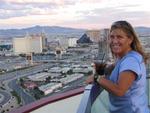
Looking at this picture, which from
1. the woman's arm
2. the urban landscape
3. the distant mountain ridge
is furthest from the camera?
the distant mountain ridge

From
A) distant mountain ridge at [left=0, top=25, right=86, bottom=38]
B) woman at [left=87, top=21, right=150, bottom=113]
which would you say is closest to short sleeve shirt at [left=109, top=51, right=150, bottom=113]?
woman at [left=87, top=21, right=150, bottom=113]

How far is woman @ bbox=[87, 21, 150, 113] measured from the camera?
1341mm

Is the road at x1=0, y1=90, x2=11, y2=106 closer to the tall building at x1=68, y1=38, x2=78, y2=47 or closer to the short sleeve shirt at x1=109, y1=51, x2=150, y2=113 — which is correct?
the tall building at x1=68, y1=38, x2=78, y2=47

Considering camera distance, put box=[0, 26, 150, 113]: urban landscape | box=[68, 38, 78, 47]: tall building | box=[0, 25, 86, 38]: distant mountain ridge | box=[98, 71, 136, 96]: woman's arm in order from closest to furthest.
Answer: box=[98, 71, 136, 96]: woman's arm < box=[0, 26, 150, 113]: urban landscape < box=[68, 38, 78, 47]: tall building < box=[0, 25, 86, 38]: distant mountain ridge

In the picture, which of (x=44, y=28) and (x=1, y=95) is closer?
(x=1, y=95)

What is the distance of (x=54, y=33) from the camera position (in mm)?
33375

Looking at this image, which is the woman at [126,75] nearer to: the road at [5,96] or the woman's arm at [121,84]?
the woman's arm at [121,84]

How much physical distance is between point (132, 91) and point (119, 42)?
0.65 feet

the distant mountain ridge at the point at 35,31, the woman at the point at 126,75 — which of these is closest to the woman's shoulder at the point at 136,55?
the woman at the point at 126,75

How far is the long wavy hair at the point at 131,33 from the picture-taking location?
1.41m

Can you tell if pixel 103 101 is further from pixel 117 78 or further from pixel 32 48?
pixel 32 48

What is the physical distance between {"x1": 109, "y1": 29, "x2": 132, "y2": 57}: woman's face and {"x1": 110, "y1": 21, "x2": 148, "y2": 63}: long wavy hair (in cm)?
1

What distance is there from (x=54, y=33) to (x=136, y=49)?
32.1 m

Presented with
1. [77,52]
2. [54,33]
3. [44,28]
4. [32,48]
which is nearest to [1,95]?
[32,48]
